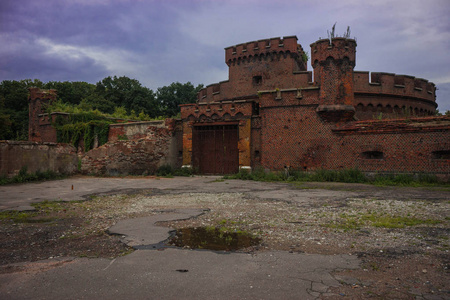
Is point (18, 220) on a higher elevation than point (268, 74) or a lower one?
lower

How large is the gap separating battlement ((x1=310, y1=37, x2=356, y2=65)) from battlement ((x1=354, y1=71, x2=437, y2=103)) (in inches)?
323

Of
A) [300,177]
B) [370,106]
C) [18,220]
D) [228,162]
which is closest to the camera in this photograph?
[18,220]

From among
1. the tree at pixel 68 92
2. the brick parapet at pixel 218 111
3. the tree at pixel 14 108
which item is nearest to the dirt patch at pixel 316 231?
the brick parapet at pixel 218 111

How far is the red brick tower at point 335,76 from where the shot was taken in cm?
1386

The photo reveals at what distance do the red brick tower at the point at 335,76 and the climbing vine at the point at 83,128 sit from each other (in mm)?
13230

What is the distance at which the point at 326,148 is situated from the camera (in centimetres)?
1394

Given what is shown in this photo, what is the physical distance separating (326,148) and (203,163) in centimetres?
670

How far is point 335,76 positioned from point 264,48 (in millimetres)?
10109

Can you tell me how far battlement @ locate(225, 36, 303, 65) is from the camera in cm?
2233

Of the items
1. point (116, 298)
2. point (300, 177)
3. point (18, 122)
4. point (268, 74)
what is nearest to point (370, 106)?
point (268, 74)

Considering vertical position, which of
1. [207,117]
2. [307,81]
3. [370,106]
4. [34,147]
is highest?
[307,81]

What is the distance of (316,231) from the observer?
14.1 feet

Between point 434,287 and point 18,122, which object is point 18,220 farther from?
point 18,122

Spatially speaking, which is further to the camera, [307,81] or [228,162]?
[307,81]
